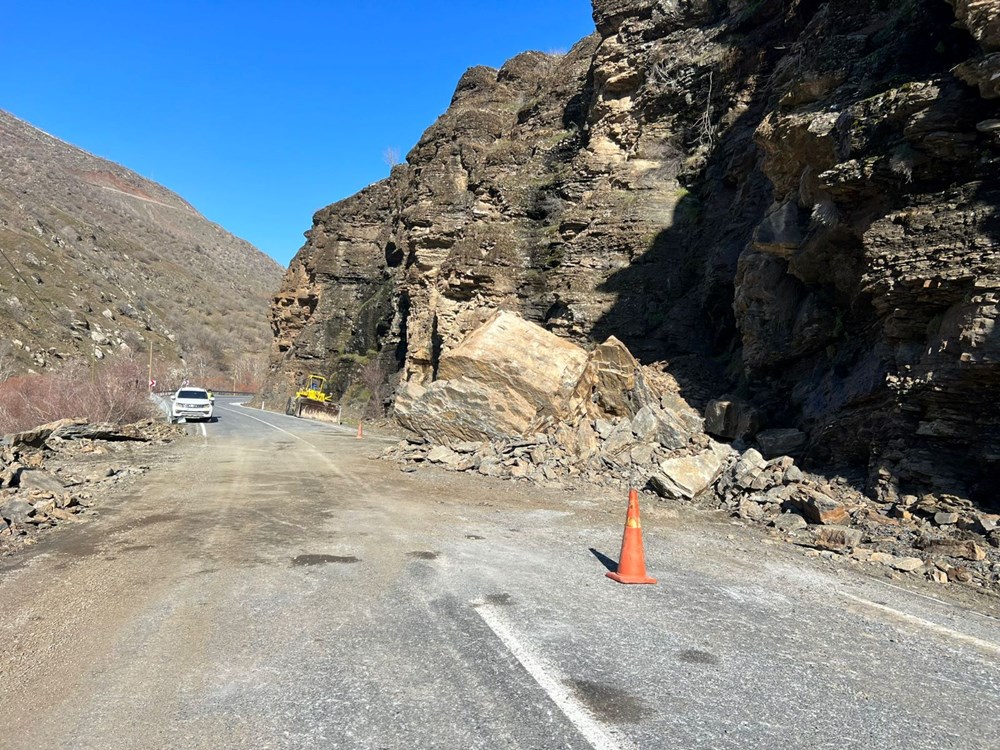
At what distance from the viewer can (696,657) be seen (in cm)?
416

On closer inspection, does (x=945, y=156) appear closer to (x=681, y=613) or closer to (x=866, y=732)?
(x=681, y=613)

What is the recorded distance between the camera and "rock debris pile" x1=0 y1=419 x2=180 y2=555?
7.94m

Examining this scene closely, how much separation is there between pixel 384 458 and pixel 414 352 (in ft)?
43.9

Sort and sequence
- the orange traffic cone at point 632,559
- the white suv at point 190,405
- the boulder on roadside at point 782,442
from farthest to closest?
the white suv at point 190,405, the boulder on roadside at point 782,442, the orange traffic cone at point 632,559

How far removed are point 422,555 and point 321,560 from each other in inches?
42.5

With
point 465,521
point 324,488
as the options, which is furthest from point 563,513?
point 324,488

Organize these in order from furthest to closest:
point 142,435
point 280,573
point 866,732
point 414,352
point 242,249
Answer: point 242,249
point 414,352
point 142,435
point 280,573
point 866,732

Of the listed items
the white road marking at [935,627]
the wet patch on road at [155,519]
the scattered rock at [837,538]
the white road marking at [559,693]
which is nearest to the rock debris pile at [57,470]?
the wet patch on road at [155,519]

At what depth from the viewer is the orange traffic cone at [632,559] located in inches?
235

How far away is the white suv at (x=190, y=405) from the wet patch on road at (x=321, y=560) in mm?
26272

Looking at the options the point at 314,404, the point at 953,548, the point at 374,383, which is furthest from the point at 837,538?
the point at 314,404

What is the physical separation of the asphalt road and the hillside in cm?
4709

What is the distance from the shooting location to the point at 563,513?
10.0 meters

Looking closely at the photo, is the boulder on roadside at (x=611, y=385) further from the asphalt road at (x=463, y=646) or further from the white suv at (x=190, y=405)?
the white suv at (x=190, y=405)
